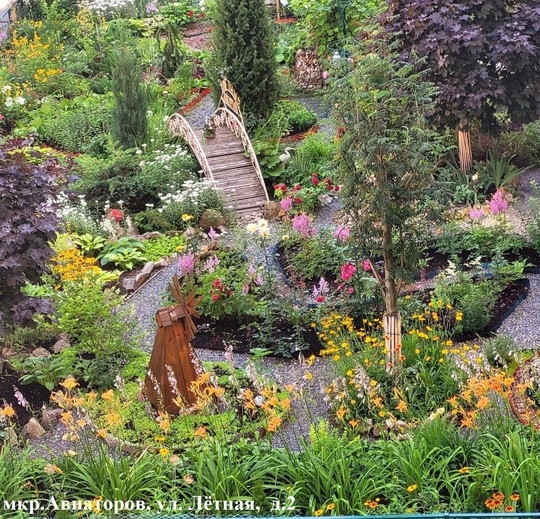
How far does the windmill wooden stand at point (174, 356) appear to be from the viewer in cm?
671

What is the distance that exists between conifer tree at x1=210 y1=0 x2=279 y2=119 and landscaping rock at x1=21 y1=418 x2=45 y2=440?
737 cm

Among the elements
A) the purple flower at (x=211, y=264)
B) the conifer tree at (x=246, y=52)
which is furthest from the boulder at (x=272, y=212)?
the conifer tree at (x=246, y=52)

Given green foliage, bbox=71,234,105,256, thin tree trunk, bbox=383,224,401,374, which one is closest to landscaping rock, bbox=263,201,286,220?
green foliage, bbox=71,234,105,256

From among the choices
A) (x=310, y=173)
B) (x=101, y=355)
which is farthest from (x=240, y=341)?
(x=310, y=173)

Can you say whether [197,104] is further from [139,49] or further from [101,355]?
[101,355]

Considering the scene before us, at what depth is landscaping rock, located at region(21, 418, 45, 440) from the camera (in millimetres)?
6832

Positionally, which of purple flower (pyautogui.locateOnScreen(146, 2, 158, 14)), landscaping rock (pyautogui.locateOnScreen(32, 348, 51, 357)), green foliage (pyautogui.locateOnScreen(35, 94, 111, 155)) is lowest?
landscaping rock (pyautogui.locateOnScreen(32, 348, 51, 357))

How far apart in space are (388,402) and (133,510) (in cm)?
217

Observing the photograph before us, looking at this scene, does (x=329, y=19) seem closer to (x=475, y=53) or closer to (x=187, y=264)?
(x=475, y=53)

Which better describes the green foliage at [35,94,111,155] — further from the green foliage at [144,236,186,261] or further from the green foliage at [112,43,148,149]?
the green foliage at [144,236,186,261]

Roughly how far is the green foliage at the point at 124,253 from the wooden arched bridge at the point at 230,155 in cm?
157

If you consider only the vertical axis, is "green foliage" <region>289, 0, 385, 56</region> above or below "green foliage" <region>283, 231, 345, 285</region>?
above

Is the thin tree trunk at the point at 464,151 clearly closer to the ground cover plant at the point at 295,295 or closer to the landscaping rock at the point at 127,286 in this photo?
the ground cover plant at the point at 295,295

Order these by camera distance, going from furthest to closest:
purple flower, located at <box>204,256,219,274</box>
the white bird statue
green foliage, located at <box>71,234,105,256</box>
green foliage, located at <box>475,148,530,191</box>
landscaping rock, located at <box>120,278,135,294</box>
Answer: the white bird statue < green foliage, located at <box>475,148,530,191</box> < green foliage, located at <box>71,234,105,256</box> < landscaping rock, located at <box>120,278,135,294</box> < purple flower, located at <box>204,256,219,274</box>
